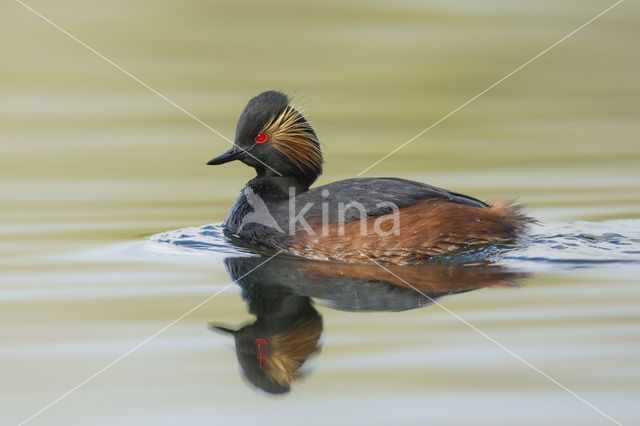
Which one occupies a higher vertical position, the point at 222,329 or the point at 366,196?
the point at 366,196

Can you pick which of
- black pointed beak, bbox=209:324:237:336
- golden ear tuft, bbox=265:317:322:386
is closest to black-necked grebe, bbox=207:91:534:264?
golden ear tuft, bbox=265:317:322:386

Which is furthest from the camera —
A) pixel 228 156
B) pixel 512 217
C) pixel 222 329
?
pixel 228 156

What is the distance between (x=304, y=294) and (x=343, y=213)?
1.13 meters

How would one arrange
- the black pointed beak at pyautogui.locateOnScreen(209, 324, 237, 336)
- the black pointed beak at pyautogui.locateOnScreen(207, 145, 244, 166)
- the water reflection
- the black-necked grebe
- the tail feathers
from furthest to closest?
the black pointed beak at pyautogui.locateOnScreen(207, 145, 244, 166) < the tail feathers < the black-necked grebe < the black pointed beak at pyautogui.locateOnScreen(209, 324, 237, 336) < the water reflection

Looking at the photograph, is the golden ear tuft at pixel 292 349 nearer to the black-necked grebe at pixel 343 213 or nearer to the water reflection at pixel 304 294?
the water reflection at pixel 304 294

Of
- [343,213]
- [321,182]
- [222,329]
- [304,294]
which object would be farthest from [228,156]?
[222,329]

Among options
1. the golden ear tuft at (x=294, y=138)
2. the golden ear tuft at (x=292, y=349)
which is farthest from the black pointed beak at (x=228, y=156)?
the golden ear tuft at (x=292, y=349)

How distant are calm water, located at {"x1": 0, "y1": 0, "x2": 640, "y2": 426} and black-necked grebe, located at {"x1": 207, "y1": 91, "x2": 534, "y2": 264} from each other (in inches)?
8.9

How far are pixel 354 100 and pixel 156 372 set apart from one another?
26.8 ft

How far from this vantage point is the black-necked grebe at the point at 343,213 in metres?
A: 7.15

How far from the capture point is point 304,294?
6.20 metres

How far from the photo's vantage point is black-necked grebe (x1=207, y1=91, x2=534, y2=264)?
7.15 meters

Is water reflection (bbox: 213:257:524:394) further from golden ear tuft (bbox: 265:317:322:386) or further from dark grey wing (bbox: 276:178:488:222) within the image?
dark grey wing (bbox: 276:178:488:222)

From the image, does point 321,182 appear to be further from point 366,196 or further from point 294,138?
point 366,196
